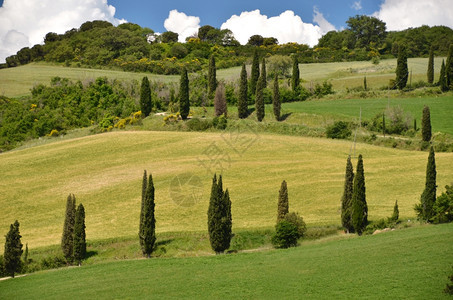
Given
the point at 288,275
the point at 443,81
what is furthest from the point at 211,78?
the point at 288,275

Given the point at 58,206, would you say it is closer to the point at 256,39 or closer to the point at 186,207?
the point at 186,207

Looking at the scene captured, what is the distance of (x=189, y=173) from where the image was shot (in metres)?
72.0

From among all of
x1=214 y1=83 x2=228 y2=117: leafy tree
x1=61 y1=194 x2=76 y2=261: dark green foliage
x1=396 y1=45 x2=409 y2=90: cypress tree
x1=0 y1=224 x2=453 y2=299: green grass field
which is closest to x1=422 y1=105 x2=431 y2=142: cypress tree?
x1=396 y1=45 x2=409 y2=90: cypress tree

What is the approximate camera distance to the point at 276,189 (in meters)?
64.2

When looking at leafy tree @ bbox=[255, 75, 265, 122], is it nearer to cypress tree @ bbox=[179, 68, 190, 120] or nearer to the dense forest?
cypress tree @ bbox=[179, 68, 190, 120]

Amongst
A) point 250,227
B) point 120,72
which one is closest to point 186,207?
Answer: point 250,227

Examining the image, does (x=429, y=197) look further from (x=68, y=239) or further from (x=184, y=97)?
(x=184, y=97)

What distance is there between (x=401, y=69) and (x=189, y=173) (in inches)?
2201

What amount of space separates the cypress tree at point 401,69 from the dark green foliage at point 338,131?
27.6 metres

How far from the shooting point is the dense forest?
161 metres

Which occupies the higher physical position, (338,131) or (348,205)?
(338,131)

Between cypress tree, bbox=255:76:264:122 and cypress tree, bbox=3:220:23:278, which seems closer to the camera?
cypress tree, bbox=3:220:23:278

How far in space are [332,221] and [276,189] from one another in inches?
480

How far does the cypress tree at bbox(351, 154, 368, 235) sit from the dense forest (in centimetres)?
10580
